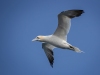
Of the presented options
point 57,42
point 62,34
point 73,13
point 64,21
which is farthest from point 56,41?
point 73,13

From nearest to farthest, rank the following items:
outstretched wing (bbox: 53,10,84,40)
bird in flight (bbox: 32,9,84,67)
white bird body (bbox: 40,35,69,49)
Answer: outstretched wing (bbox: 53,10,84,40) → bird in flight (bbox: 32,9,84,67) → white bird body (bbox: 40,35,69,49)

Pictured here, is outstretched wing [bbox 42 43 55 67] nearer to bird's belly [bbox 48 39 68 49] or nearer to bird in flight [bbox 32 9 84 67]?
bird in flight [bbox 32 9 84 67]

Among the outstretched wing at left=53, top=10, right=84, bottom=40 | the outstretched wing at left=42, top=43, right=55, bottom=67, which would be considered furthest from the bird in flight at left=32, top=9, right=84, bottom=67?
the outstretched wing at left=42, top=43, right=55, bottom=67

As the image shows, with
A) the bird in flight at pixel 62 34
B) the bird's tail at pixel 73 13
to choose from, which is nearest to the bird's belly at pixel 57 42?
the bird in flight at pixel 62 34

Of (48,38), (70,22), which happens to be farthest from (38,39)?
(70,22)

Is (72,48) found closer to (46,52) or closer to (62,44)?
(62,44)

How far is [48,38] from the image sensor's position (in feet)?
60.3

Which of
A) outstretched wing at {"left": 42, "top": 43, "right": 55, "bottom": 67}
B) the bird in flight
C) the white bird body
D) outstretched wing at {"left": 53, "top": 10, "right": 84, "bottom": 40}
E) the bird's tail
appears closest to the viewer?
the bird's tail

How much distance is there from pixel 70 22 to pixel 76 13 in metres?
0.69

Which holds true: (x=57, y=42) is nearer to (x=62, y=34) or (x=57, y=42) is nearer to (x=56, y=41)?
(x=56, y=41)

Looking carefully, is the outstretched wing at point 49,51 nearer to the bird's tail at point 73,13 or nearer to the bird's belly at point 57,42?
the bird's belly at point 57,42

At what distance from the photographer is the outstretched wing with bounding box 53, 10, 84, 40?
17.6 m

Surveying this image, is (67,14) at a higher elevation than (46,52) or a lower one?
higher

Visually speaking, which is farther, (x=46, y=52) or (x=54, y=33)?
(x=46, y=52)
